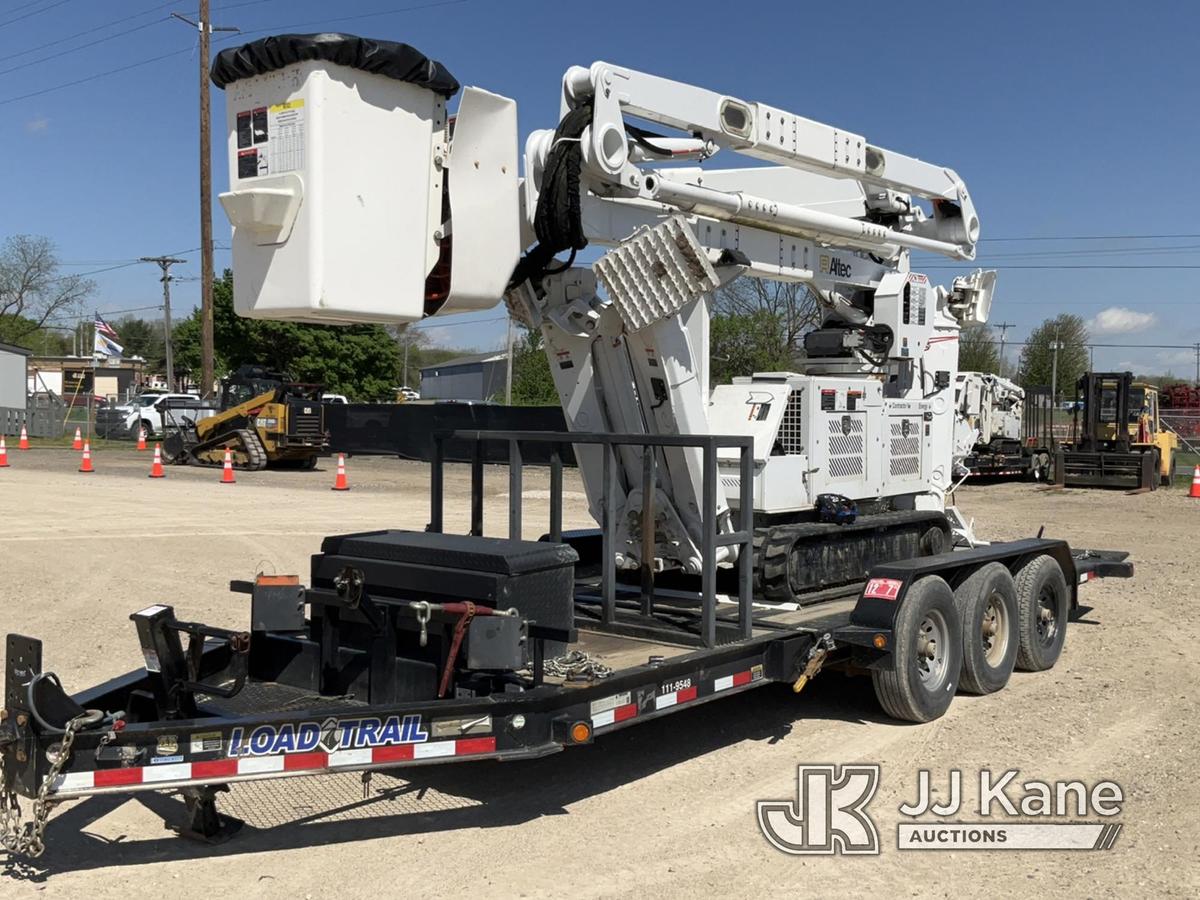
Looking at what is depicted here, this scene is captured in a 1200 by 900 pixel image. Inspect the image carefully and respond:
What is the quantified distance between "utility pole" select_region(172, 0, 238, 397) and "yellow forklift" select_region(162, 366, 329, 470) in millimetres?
2801

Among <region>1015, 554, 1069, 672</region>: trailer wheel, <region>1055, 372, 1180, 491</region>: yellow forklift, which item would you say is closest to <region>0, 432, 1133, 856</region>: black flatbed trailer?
<region>1015, 554, 1069, 672</region>: trailer wheel

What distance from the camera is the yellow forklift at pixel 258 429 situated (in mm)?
27094

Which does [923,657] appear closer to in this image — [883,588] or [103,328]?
[883,588]


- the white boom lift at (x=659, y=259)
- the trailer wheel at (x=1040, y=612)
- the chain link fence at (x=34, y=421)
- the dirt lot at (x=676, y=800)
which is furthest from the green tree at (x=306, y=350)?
the trailer wheel at (x=1040, y=612)

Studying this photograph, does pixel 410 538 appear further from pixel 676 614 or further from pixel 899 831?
pixel 899 831

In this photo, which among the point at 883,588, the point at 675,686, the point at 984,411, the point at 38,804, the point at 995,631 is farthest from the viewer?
the point at 984,411

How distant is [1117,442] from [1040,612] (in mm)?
20296

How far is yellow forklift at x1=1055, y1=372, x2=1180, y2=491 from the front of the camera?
26.5m

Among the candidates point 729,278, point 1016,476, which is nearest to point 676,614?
point 729,278

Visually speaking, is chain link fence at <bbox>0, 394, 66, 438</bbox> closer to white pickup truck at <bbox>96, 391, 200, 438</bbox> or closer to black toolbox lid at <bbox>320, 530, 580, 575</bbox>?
white pickup truck at <bbox>96, 391, 200, 438</bbox>

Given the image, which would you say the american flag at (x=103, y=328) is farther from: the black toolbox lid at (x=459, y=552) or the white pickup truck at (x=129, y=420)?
the black toolbox lid at (x=459, y=552)

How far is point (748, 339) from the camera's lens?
141 ft

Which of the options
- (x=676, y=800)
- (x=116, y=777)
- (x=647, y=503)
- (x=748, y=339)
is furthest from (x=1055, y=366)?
(x=116, y=777)

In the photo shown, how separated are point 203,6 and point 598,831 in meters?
32.1
